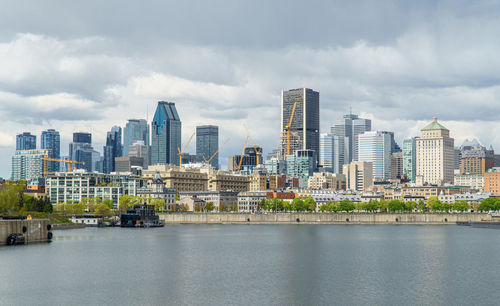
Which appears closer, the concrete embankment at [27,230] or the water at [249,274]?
the water at [249,274]

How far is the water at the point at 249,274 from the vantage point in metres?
70.8

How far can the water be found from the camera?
7081 cm

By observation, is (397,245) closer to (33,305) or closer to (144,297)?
(144,297)

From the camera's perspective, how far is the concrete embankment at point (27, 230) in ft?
399

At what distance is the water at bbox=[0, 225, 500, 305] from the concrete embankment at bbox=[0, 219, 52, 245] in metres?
4.84

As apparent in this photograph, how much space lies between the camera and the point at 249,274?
88125 millimetres

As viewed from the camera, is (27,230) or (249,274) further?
(27,230)

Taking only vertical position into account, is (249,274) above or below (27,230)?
below

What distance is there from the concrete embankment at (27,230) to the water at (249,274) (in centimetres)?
484

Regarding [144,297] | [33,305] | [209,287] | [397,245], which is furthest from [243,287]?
[397,245]

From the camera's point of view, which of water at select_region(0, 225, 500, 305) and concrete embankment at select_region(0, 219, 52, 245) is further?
concrete embankment at select_region(0, 219, 52, 245)

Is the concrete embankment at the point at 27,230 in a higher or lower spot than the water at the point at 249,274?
higher

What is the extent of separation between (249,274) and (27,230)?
57849 millimetres

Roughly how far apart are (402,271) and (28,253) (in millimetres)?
56886
